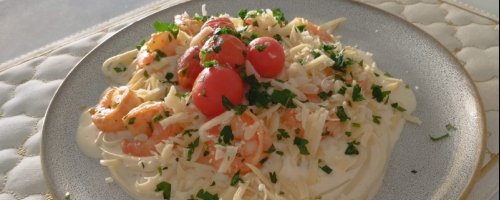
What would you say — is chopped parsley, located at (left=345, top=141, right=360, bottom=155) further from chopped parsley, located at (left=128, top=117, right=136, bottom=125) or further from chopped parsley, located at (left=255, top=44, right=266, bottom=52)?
chopped parsley, located at (left=128, top=117, right=136, bottom=125)

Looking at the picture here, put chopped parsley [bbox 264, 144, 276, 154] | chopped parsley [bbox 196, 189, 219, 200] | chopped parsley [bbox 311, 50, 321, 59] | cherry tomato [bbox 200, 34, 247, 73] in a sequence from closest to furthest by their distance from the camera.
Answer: chopped parsley [bbox 196, 189, 219, 200], chopped parsley [bbox 264, 144, 276, 154], cherry tomato [bbox 200, 34, 247, 73], chopped parsley [bbox 311, 50, 321, 59]

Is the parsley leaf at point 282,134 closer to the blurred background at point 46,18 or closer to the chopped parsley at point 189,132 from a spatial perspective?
the chopped parsley at point 189,132

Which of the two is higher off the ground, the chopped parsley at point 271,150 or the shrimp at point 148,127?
the shrimp at point 148,127

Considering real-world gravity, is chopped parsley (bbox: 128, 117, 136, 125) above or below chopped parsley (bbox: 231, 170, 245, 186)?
above

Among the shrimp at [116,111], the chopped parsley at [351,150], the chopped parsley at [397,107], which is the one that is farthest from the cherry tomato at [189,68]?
the chopped parsley at [397,107]

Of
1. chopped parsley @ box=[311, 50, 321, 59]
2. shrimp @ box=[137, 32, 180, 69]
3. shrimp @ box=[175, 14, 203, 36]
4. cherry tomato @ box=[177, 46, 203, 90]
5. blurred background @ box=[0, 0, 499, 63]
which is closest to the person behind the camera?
cherry tomato @ box=[177, 46, 203, 90]

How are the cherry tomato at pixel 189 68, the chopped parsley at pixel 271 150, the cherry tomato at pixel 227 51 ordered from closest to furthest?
the chopped parsley at pixel 271 150 → the cherry tomato at pixel 227 51 → the cherry tomato at pixel 189 68

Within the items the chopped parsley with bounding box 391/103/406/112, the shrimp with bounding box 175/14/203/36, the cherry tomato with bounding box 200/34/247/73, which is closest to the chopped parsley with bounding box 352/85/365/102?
the chopped parsley with bounding box 391/103/406/112

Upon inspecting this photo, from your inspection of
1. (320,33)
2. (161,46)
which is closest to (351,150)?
(320,33)

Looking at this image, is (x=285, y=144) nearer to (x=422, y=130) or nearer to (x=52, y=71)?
(x=422, y=130)
